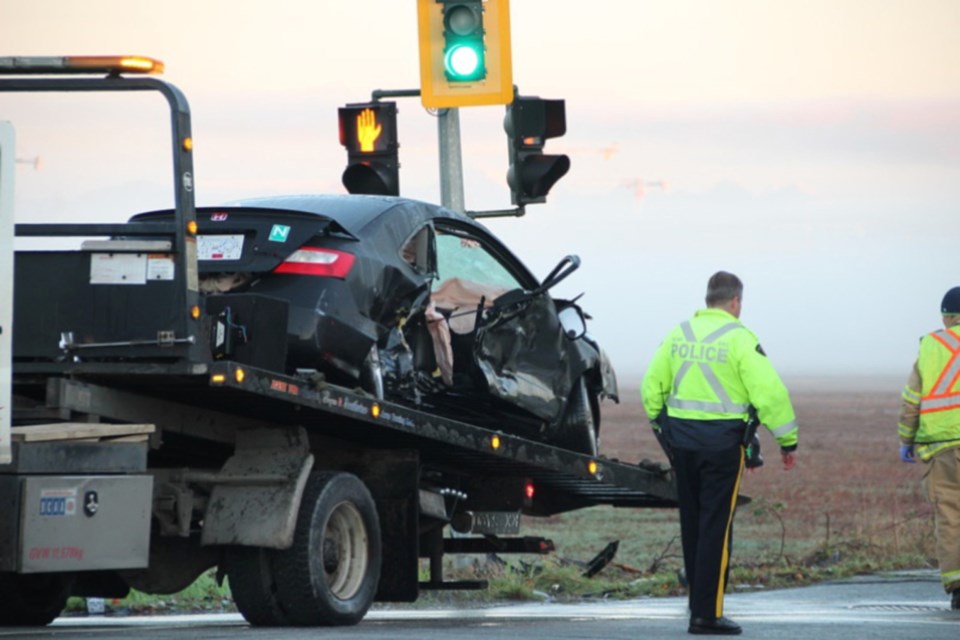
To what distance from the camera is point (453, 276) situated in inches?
464

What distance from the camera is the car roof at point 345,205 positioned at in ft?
34.8

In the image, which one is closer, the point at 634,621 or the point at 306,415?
the point at 306,415

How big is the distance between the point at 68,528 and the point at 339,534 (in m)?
2.24

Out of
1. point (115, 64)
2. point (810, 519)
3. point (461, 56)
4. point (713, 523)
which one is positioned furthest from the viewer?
point (810, 519)

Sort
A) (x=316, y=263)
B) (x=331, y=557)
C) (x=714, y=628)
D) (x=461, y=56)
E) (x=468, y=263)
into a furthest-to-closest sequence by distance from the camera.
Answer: (x=461, y=56)
(x=468, y=263)
(x=331, y=557)
(x=316, y=263)
(x=714, y=628)

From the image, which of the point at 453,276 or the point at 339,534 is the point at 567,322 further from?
the point at 339,534

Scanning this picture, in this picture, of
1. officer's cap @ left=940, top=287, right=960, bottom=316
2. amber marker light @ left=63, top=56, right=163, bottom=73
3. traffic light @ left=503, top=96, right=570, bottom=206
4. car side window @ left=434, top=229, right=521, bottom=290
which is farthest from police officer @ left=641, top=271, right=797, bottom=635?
traffic light @ left=503, top=96, right=570, bottom=206

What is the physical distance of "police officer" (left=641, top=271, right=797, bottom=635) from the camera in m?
9.58

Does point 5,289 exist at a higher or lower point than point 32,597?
higher

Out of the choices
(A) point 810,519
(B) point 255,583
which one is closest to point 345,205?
(B) point 255,583

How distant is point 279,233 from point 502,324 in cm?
212

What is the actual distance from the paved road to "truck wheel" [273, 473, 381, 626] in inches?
7.3

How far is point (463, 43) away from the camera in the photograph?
14.7 meters

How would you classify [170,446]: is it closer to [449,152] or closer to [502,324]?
[502,324]
